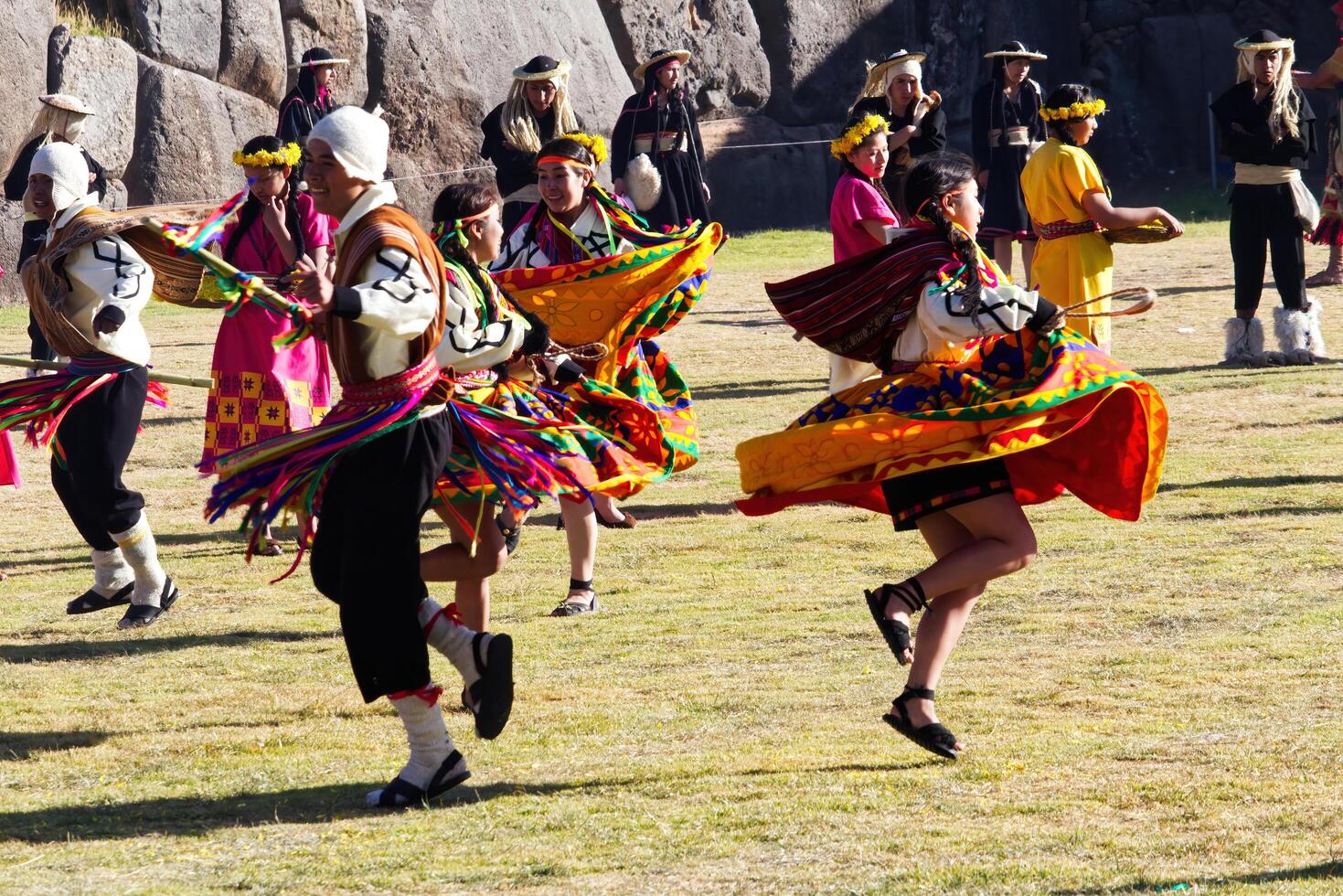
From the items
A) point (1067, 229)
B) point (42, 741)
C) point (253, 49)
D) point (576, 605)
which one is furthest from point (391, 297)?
point (253, 49)

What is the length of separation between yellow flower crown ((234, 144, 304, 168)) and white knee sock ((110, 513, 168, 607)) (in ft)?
7.09

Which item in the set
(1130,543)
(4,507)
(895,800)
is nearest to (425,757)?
(895,800)

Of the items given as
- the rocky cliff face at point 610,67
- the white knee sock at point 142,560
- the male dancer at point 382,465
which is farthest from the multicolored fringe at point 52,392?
the rocky cliff face at point 610,67

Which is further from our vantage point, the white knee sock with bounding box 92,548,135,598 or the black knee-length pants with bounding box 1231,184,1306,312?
the black knee-length pants with bounding box 1231,184,1306,312

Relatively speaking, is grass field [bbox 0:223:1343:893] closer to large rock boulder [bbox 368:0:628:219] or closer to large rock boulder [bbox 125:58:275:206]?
large rock boulder [bbox 125:58:275:206]

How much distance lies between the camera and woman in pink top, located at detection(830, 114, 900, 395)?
9781mm

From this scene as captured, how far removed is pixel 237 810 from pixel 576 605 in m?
2.56

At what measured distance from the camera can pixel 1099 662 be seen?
6.22 meters

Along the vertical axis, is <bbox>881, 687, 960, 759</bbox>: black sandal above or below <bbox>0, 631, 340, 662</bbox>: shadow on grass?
above

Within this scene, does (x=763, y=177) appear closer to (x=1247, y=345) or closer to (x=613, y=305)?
(x=1247, y=345)

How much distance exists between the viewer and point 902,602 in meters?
5.22

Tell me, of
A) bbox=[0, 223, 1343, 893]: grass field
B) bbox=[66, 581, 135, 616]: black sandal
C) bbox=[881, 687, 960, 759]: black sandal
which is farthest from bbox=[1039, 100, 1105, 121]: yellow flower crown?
bbox=[881, 687, 960, 759]: black sandal

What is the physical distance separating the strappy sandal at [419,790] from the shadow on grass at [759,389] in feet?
25.4

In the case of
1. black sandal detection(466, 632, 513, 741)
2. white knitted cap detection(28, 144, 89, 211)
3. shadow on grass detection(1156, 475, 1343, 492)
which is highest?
white knitted cap detection(28, 144, 89, 211)
